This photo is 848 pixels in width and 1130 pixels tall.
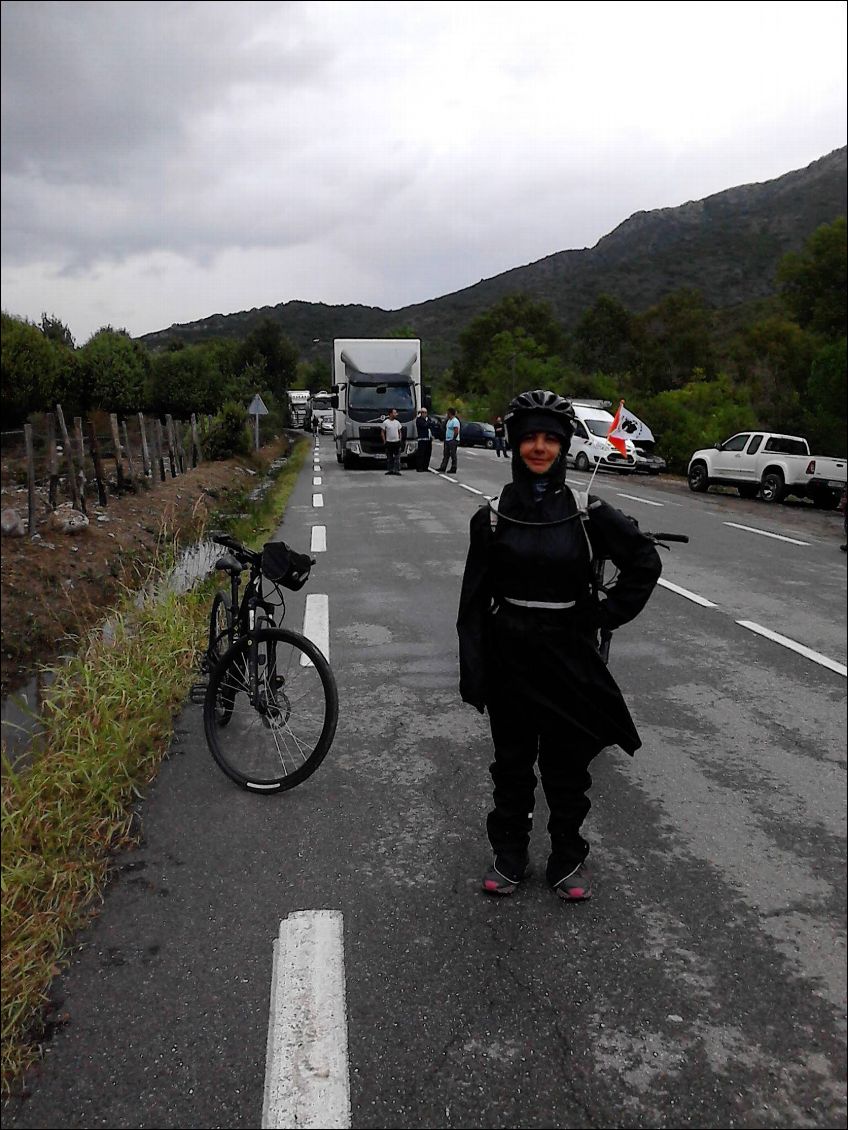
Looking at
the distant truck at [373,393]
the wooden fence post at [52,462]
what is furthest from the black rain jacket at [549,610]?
the distant truck at [373,393]

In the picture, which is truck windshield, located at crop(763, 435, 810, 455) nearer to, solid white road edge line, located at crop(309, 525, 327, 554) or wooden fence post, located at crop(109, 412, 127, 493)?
solid white road edge line, located at crop(309, 525, 327, 554)

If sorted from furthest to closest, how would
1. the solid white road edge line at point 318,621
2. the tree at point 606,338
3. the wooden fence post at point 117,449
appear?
the tree at point 606,338 < the wooden fence post at point 117,449 < the solid white road edge line at point 318,621

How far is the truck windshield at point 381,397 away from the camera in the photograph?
25.8m

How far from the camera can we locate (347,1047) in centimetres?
256

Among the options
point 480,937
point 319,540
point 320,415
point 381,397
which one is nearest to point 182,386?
point 320,415

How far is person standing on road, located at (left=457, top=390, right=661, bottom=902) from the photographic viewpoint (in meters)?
3.02

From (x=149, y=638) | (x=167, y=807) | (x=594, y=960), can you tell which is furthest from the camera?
(x=149, y=638)

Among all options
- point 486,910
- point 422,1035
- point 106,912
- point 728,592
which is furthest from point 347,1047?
point 728,592

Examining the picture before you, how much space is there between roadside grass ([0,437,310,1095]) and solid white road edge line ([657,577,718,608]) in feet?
16.5

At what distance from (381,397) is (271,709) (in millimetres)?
22391

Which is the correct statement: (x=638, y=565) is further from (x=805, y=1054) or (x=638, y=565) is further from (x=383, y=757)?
(x=383, y=757)

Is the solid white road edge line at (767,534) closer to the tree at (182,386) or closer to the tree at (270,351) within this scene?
the tree at (182,386)

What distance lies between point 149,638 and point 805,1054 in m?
4.71

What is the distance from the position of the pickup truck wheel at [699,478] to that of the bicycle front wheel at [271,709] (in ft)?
68.2
